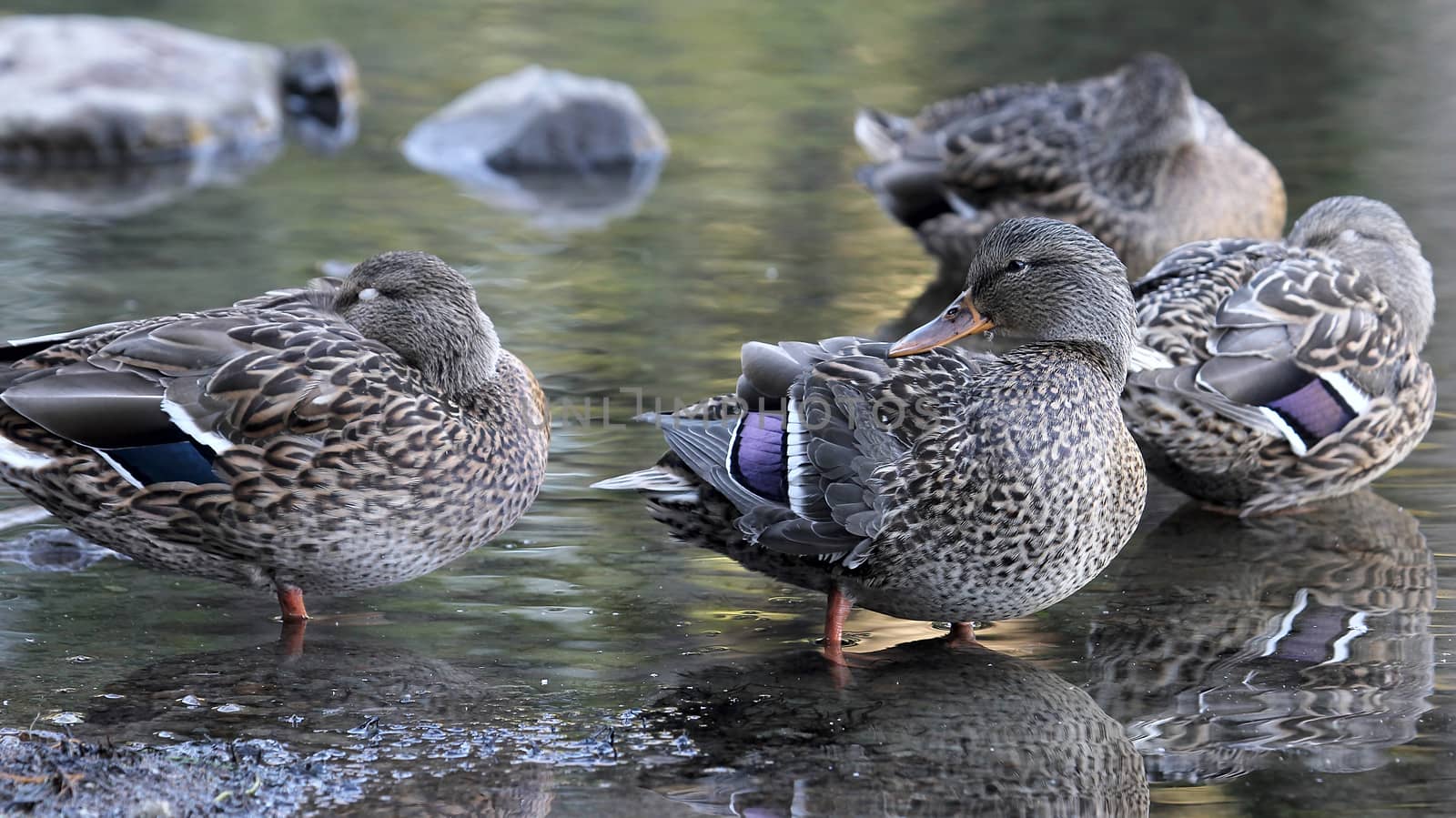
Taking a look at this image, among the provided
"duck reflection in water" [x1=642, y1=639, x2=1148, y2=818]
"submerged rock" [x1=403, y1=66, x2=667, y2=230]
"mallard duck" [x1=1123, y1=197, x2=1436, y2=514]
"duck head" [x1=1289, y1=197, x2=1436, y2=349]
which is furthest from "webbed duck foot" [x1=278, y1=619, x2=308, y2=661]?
"submerged rock" [x1=403, y1=66, x2=667, y2=230]

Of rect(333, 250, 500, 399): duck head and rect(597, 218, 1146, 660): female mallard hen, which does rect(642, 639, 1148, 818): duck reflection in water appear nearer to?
rect(597, 218, 1146, 660): female mallard hen

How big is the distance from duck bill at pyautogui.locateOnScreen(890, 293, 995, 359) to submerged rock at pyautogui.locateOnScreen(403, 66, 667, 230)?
23.5ft

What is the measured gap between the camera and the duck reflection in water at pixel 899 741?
14.0ft

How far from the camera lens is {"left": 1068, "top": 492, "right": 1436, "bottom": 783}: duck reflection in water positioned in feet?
15.2

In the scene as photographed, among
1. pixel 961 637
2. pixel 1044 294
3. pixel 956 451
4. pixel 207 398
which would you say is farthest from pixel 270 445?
pixel 1044 294

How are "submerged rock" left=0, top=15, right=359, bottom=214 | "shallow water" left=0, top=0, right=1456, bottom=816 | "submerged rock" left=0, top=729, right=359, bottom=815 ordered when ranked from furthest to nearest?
1. "submerged rock" left=0, top=15, right=359, bottom=214
2. "shallow water" left=0, top=0, right=1456, bottom=816
3. "submerged rock" left=0, top=729, right=359, bottom=815

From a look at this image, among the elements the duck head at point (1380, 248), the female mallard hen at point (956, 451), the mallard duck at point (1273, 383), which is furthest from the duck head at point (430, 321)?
the duck head at point (1380, 248)

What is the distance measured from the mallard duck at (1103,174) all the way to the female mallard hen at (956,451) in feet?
13.2

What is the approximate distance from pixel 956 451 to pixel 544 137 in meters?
8.29

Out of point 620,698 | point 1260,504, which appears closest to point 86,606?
point 620,698

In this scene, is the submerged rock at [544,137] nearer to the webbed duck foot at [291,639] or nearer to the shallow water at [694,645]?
the shallow water at [694,645]

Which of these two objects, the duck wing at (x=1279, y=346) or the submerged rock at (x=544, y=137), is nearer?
the duck wing at (x=1279, y=346)

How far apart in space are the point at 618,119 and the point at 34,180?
390 cm

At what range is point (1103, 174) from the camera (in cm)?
972
